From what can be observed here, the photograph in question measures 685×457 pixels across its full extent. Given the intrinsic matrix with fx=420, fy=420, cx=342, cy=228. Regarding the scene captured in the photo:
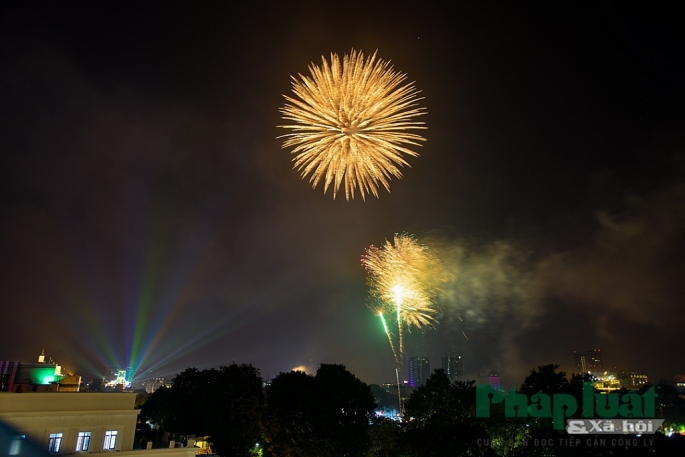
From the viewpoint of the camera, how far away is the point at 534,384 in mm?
32188

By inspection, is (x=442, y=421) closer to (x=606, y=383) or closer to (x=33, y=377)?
(x=33, y=377)

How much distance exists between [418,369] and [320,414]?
146 meters

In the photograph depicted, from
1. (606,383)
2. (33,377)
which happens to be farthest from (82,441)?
(606,383)

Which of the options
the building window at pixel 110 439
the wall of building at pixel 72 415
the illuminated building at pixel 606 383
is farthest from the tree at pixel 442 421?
the building window at pixel 110 439

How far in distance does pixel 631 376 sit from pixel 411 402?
193 m

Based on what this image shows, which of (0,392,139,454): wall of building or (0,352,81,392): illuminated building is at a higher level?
(0,352,81,392): illuminated building

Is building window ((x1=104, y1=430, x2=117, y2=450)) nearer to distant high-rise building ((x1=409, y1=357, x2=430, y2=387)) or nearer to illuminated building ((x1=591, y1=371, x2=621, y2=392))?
illuminated building ((x1=591, y1=371, x2=621, y2=392))

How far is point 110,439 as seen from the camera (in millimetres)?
25922

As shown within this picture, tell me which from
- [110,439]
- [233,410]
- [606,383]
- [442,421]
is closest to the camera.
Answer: [110,439]

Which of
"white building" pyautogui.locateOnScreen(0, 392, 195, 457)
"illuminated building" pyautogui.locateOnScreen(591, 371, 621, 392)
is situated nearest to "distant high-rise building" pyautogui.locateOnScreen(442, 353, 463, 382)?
"illuminated building" pyautogui.locateOnScreen(591, 371, 621, 392)

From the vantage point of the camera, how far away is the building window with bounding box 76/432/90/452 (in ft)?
81.0

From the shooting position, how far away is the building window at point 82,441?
81.0 feet

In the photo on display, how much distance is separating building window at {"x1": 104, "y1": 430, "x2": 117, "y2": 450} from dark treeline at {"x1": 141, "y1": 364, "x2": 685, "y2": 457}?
11095 mm

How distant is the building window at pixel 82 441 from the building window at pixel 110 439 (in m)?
1.05
